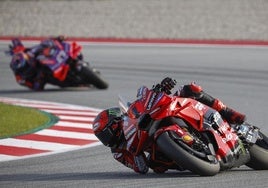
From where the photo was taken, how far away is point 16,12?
42.9 meters

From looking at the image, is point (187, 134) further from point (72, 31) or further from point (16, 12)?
point (16, 12)

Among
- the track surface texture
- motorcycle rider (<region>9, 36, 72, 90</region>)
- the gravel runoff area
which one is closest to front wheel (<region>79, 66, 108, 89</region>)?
the track surface texture

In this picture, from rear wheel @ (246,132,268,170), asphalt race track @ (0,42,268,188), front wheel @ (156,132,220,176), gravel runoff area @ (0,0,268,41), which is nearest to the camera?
front wheel @ (156,132,220,176)

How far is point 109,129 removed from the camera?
31.5 ft

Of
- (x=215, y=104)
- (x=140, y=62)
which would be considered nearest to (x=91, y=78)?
(x=140, y=62)

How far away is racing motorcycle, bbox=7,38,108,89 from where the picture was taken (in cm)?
2153

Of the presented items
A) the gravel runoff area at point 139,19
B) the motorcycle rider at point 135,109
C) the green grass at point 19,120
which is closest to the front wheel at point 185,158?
the motorcycle rider at point 135,109

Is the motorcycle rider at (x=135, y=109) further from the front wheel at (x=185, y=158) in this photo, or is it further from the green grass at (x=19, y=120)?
the green grass at (x=19, y=120)

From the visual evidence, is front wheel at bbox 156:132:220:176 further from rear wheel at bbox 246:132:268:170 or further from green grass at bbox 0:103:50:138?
green grass at bbox 0:103:50:138

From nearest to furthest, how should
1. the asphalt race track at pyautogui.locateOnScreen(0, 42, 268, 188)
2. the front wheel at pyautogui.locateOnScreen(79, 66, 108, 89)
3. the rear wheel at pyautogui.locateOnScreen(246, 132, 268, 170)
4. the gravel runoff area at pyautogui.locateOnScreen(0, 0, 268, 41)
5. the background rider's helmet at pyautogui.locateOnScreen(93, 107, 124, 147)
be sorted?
the asphalt race track at pyautogui.locateOnScreen(0, 42, 268, 188), the rear wheel at pyautogui.locateOnScreen(246, 132, 268, 170), the background rider's helmet at pyautogui.locateOnScreen(93, 107, 124, 147), the front wheel at pyautogui.locateOnScreen(79, 66, 108, 89), the gravel runoff area at pyautogui.locateOnScreen(0, 0, 268, 41)

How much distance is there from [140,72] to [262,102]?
27.7ft

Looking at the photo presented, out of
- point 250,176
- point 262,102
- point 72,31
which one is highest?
point 250,176

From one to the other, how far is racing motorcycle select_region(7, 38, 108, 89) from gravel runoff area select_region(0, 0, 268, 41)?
49.7 feet

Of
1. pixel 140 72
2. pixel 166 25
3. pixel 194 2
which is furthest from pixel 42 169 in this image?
pixel 194 2
